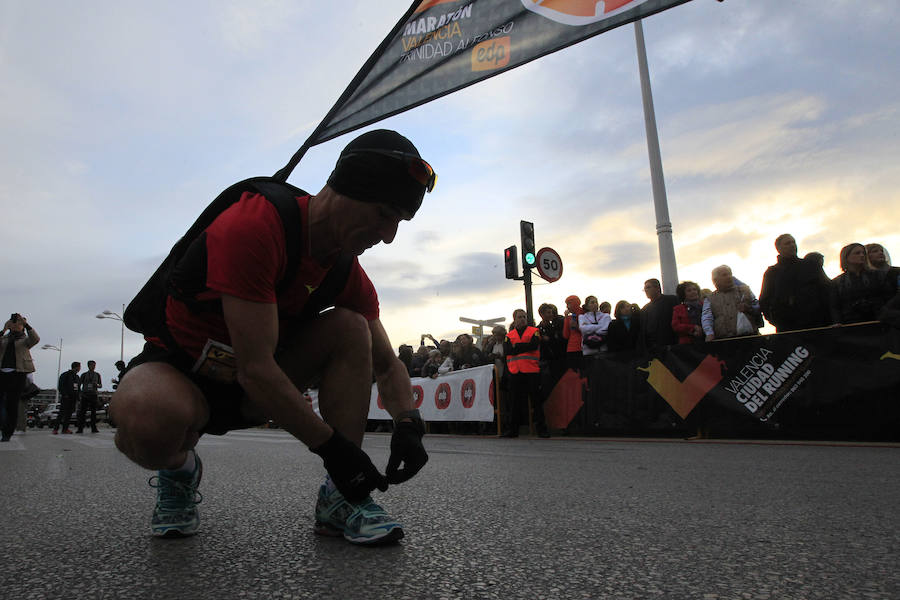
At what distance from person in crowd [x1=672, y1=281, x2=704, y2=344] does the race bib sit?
6751 millimetres

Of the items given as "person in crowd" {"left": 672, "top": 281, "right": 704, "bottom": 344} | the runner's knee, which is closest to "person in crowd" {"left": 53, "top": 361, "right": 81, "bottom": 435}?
"person in crowd" {"left": 672, "top": 281, "right": 704, "bottom": 344}

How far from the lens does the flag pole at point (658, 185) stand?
11.0 metres

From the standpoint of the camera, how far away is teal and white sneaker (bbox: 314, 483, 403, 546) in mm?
1723

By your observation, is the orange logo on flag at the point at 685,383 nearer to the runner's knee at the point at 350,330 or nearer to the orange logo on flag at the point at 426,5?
the orange logo on flag at the point at 426,5

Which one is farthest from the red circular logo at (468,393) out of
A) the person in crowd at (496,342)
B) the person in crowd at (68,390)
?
the person in crowd at (68,390)

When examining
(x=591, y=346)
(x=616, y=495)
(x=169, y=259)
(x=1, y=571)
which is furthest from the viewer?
(x=591, y=346)

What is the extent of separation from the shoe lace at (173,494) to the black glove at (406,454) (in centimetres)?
66

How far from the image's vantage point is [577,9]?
428 centimetres

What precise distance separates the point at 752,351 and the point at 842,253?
1294mm

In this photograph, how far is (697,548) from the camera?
1.64 meters

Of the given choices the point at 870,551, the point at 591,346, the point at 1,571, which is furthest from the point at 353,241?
the point at 591,346

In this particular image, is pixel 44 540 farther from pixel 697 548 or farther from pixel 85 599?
pixel 697 548

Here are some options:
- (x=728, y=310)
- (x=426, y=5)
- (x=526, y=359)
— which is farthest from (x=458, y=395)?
(x=426, y=5)

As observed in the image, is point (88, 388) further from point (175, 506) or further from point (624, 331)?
point (175, 506)
